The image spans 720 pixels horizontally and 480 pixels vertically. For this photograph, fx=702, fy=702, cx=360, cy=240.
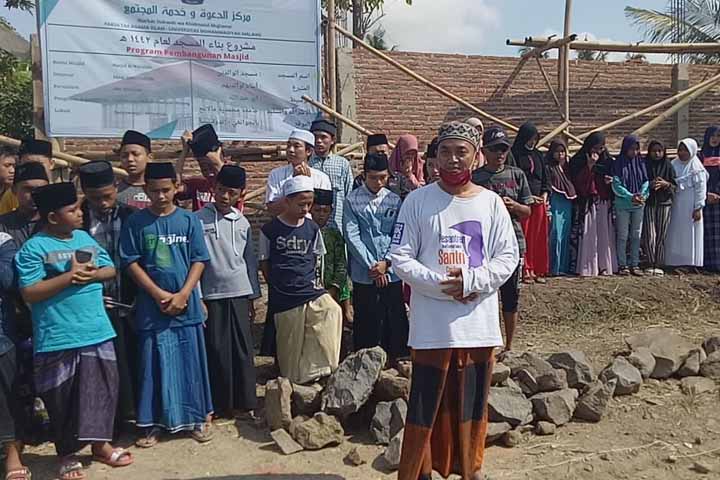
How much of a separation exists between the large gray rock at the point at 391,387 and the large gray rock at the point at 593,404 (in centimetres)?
112

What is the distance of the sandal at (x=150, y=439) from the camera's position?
4102 millimetres

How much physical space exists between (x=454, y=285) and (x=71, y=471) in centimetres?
229

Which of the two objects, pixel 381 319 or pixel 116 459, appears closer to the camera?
pixel 116 459

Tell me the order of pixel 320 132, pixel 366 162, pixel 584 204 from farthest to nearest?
pixel 584 204, pixel 320 132, pixel 366 162

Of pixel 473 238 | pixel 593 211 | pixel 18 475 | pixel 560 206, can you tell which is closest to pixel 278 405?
pixel 18 475

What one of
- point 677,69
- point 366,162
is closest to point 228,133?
point 366,162

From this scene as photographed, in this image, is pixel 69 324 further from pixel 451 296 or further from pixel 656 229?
pixel 656 229

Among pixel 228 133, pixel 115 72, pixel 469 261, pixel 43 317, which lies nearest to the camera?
pixel 469 261

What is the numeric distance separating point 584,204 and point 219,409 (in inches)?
208

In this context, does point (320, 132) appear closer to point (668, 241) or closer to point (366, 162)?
point (366, 162)

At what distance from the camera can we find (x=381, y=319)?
5062 millimetres

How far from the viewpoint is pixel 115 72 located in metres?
6.41

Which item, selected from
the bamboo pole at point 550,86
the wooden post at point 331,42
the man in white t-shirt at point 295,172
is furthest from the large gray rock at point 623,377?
the bamboo pole at point 550,86

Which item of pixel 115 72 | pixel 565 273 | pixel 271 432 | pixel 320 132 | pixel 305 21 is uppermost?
pixel 305 21
